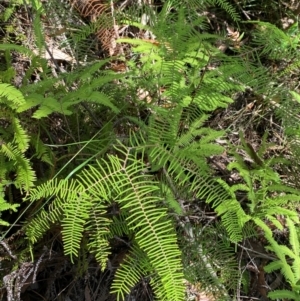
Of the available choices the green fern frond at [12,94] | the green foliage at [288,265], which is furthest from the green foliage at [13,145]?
the green foliage at [288,265]

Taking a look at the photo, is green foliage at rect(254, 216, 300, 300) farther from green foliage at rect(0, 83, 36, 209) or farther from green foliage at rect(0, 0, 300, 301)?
green foliage at rect(0, 83, 36, 209)

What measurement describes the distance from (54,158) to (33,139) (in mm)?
135

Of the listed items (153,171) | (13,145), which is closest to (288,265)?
(153,171)

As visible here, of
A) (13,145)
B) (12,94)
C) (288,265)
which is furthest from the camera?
(288,265)

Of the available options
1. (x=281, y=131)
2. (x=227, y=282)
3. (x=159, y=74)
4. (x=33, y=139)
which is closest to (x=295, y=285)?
(x=227, y=282)

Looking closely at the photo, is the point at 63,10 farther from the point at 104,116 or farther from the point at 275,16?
the point at 275,16

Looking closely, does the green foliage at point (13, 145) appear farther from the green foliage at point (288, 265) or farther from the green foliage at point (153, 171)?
the green foliage at point (288, 265)

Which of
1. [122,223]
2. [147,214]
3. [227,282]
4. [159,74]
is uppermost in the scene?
[159,74]

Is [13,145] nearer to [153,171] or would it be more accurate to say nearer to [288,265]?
[153,171]

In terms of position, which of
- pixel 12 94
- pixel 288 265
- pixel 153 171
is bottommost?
pixel 288 265

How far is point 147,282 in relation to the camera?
232 centimetres

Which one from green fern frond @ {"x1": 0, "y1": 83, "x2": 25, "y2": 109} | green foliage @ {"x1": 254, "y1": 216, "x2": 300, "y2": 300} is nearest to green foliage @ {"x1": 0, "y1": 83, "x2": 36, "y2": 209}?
green fern frond @ {"x1": 0, "y1": 83, "x2": 25, "y2": 109}

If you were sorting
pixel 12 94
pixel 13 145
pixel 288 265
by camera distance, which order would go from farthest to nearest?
pixel 288 265 → pixel 13 145 → pixel 12 94

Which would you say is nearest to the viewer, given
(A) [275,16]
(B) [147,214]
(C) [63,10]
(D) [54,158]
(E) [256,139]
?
(B) [147,214]
